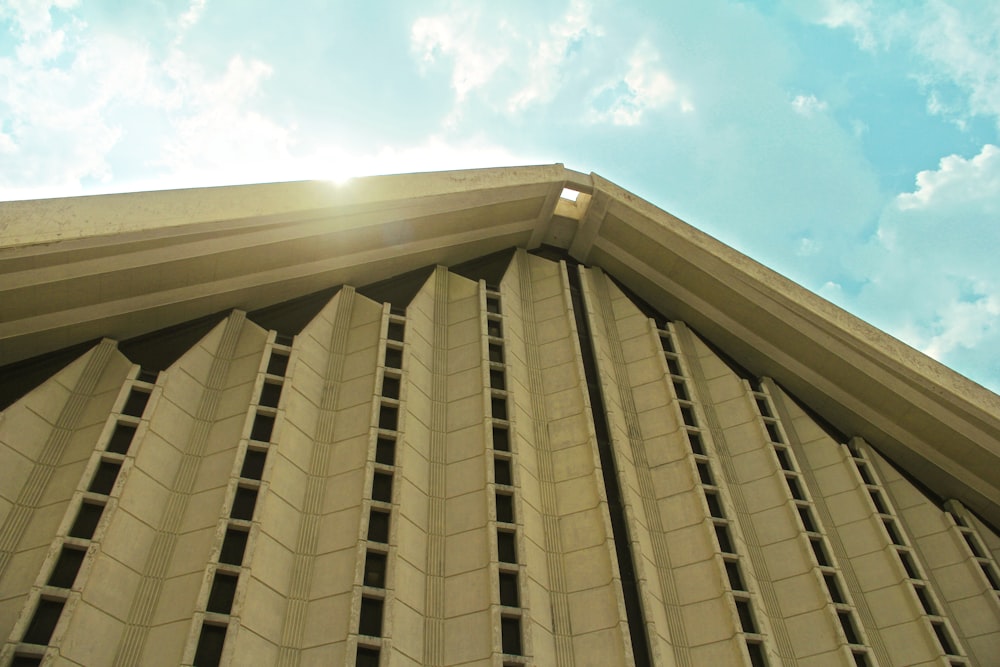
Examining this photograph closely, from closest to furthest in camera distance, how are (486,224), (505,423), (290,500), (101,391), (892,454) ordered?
(290,500), (101,391), (505,423), (892,454), (486,224)

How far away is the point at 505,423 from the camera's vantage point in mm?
24703

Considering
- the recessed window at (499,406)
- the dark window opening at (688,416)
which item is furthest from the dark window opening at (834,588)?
the recessed window at (499,406)

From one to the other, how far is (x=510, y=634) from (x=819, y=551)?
960 cm

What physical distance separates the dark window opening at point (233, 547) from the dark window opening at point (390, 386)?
20.6ft

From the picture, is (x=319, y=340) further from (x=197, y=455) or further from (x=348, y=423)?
(x=197, y=455)

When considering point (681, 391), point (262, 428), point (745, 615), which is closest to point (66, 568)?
point (262, 428)

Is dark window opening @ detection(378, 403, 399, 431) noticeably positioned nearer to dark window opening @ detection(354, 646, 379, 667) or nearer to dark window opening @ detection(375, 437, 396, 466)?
dark window opening @ detection(375, 437, 396, 466)

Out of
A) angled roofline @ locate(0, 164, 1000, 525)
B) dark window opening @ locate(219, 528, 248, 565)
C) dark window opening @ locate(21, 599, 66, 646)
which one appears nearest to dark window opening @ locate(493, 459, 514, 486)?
dark window opening @ locate(219, 528, 248, 565)

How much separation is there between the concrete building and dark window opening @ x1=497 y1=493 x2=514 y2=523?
0.08 m

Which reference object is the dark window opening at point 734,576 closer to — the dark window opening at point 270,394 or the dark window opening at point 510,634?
the dark window opening at point 510,634

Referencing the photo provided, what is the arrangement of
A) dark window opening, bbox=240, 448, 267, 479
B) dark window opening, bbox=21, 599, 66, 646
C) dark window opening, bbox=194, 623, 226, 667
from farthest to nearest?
1. dark window opening, bbox=240, 448, 267, 479
2. dark window opening, bbox=194, 623, 226, 667
3. dark window opening, bbox=21, 599, 66, 646

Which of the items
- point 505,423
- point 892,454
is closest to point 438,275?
point 505,423

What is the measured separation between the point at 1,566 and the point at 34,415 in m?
4.32

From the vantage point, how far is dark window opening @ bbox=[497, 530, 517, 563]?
21.2 meters
